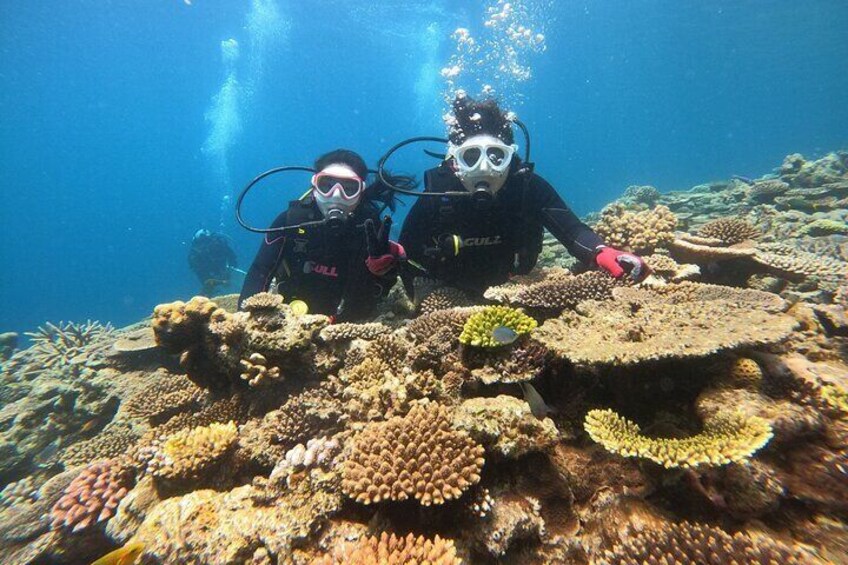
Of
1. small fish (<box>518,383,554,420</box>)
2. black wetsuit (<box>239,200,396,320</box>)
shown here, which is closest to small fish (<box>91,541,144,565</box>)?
small fish (<box>518,383,554,420</box>)

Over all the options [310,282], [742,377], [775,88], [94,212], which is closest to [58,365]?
[310,282]

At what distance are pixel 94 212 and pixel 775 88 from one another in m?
256

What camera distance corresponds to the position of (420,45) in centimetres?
5556

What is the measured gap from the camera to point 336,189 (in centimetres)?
586

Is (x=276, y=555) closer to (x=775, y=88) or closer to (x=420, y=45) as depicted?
(x=420, y=45)

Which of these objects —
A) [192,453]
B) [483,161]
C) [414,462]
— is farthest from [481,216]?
[192,453]

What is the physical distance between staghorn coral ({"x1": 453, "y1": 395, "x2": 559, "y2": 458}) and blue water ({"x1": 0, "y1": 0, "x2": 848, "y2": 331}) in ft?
147

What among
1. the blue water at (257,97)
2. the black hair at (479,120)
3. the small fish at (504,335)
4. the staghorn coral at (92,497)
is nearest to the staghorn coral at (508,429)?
the small fish at (504,335)

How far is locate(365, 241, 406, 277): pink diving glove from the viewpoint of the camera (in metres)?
5.74

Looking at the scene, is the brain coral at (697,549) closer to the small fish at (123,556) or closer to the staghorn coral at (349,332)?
the staghorn coral at (349,332)

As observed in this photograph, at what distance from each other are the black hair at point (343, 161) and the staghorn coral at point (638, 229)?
414 centimetres

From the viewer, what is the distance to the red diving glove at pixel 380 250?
18.9 ft

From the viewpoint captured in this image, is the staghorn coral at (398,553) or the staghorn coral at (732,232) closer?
the staghorn coral at (398,553)

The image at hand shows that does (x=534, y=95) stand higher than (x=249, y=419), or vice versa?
(x=534, y=95)
